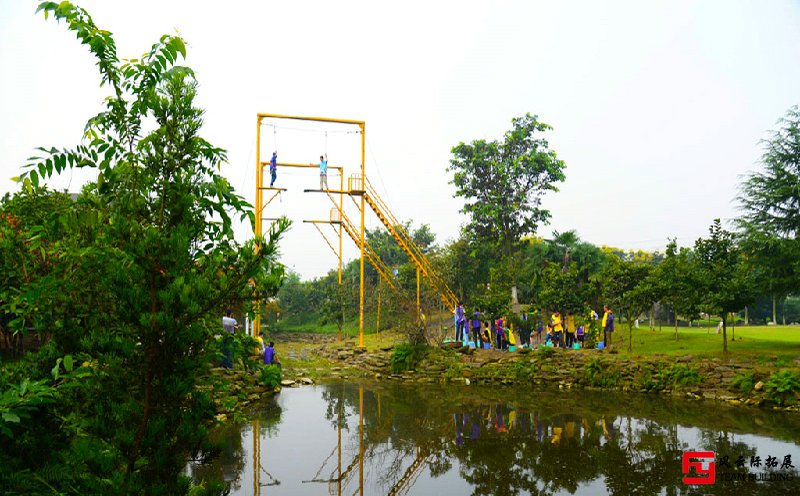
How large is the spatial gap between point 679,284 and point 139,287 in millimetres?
21358

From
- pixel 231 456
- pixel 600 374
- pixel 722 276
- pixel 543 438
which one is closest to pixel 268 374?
pixel 231 456

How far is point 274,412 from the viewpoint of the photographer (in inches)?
557

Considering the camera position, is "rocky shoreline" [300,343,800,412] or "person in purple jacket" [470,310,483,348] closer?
"rocky shoreline" [300,343,800,412]

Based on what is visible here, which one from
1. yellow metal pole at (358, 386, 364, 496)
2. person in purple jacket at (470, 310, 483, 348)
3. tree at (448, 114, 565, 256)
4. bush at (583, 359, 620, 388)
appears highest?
tree at (448, 114, 565, 256)

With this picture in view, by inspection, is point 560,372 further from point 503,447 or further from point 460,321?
point 503,447

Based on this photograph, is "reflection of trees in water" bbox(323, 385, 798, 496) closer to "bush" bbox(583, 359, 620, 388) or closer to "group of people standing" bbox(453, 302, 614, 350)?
"bush" bbox(583, 359, 620, 388)

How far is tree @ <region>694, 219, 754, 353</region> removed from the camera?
18734 mm

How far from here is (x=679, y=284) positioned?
68.1ft

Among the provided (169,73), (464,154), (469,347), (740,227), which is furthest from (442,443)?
(464,154)

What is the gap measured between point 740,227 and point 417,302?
1339cm

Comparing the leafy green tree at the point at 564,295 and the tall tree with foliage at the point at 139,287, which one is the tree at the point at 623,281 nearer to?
the leafy green tree at the point at 564,295

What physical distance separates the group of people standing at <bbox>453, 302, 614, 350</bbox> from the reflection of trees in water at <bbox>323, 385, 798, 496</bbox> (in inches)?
223

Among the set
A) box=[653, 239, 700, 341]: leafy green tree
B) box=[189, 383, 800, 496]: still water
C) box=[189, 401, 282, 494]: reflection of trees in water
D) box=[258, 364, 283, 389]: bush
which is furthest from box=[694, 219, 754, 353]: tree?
box=[258, 364, 283, 389]: bush

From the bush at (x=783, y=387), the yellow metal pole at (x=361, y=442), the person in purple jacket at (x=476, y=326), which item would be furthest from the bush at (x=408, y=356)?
the bush at (x=783, y=387)
